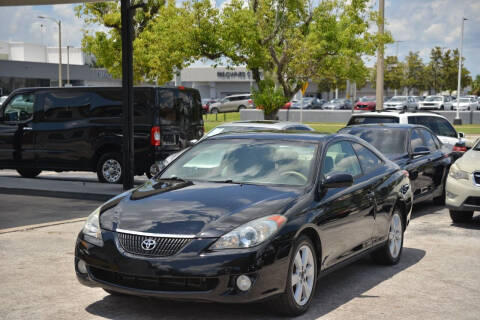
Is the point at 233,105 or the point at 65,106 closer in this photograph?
the point at 65,106

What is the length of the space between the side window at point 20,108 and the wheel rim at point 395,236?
10035 mm

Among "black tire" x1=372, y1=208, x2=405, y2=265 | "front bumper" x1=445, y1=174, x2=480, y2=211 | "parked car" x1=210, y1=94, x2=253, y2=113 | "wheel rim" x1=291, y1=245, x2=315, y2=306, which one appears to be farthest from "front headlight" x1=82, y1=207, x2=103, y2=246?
"parked car" x1=210, y1=94, x2=253, y2=113

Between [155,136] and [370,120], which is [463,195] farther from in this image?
[155,136]

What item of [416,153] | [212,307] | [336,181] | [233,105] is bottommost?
[212,307]

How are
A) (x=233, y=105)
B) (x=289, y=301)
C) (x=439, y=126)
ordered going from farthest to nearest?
(x=233, y=105), (x=439, y=126), (x=289, y=301)

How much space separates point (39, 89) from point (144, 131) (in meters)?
2.78

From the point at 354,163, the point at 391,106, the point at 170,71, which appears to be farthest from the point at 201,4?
the point at 391,106

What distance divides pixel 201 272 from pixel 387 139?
7830 millimetres

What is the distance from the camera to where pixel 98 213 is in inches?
232

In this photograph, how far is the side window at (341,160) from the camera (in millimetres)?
6633

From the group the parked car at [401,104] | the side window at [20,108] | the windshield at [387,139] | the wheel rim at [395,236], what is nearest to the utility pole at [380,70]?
the windshield at [387,139]

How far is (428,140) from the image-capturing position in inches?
509

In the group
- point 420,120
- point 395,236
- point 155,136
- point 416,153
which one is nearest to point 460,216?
point 416,153

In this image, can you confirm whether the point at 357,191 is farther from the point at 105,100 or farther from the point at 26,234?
the point at 105,100
